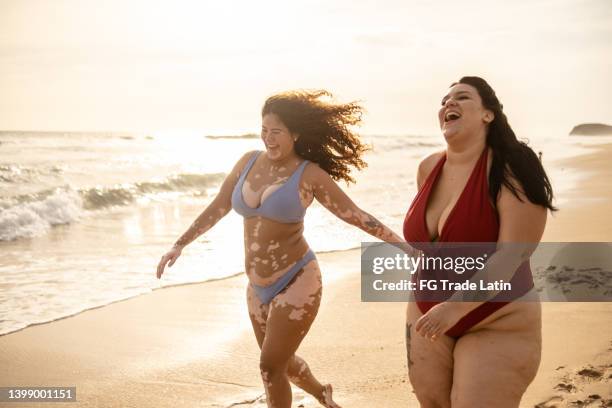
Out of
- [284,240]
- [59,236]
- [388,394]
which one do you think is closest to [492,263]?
[284,240]

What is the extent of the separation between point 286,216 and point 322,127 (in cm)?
61

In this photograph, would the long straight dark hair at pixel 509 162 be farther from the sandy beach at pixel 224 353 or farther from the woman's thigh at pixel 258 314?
the sandy beach at pixel 224 353

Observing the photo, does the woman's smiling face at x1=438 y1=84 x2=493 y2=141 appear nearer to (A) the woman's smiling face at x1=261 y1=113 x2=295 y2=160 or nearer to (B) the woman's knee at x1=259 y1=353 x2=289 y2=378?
(A) the woman's smiling face at x1=261 y1=113 x2=295 y2=160

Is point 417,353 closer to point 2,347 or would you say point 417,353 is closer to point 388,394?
point 388,394

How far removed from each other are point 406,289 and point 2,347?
4.25 meters

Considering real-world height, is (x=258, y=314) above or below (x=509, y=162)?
below

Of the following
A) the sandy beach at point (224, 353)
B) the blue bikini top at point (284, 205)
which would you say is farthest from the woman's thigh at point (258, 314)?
the sandy beach at point (224, 353)

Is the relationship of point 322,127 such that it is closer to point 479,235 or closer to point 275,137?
point 275,137

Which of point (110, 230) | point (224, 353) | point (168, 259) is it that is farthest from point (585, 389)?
point (110, 230)

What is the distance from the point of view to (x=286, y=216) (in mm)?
3867

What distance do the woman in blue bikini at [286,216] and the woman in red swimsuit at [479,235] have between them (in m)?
0.78

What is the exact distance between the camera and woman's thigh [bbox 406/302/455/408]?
9.77ft

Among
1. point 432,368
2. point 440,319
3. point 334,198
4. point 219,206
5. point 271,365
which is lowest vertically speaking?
point 271,365

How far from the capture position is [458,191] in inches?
118
